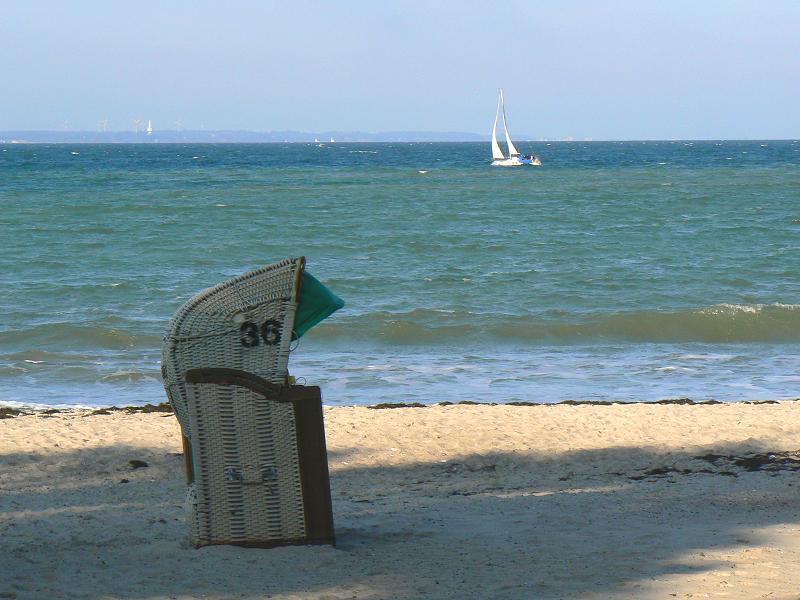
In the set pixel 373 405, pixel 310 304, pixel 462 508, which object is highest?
pixel 310 304

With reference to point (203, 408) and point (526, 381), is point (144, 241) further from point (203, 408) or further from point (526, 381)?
point (203, 408)

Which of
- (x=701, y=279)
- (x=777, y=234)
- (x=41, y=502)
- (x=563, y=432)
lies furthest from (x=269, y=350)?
(x=777, y=234)

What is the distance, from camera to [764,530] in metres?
5.16

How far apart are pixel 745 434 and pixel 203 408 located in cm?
442

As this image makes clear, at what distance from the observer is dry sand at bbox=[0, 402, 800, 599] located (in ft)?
14.6

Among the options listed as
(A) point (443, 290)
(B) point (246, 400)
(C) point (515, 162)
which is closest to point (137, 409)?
(B) point (246, 400)

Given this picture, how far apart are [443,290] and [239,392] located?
12588mm

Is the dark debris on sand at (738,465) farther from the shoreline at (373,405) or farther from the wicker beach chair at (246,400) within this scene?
the wicker beach chair at (246,400)

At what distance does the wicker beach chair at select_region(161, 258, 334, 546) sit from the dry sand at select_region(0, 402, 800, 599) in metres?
0.27

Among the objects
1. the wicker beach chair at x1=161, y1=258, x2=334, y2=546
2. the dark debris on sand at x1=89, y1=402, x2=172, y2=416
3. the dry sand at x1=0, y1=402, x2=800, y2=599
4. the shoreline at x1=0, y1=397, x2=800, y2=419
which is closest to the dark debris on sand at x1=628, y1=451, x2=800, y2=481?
the dry sand at x1=0, y1=402, x2=800, y2=599

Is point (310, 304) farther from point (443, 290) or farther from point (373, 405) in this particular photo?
point (443, 290)

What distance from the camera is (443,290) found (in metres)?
17.2

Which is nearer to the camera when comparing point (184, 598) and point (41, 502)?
point (184, 598)

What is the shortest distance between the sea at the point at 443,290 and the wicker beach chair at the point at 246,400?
4.85m
